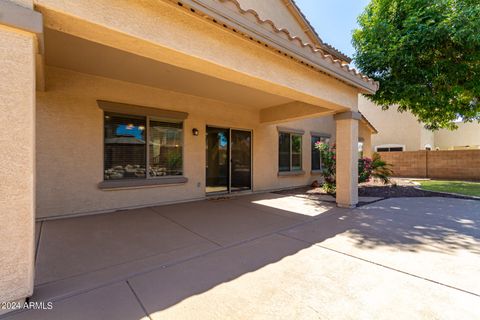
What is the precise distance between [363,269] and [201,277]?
6.58 ft

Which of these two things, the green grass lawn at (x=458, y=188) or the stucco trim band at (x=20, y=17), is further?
the green grass lawn at (x=458, y=188)

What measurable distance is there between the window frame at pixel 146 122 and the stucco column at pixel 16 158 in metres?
3.69

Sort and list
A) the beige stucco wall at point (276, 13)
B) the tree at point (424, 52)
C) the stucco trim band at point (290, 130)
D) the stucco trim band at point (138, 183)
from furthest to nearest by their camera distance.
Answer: the stucco trim band at point (290, 130)
the beige stucco wall at point (276, 13)
the tree at point (424, 52)
the stucco trim band at point (138, 183)

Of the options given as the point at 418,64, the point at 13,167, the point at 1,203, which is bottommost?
the point at 1,203

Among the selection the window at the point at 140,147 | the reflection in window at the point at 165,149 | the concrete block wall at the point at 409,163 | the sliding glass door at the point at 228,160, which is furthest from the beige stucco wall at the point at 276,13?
the concrete block wall at the point at 409,163

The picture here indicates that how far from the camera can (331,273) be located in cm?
272

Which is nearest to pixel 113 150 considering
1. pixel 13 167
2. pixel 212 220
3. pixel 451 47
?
pixel 212 220

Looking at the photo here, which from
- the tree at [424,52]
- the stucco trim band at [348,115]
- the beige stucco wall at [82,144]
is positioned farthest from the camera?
the tree at [424,52]

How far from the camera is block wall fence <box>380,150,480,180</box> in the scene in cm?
1264

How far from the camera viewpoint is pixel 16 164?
6.36 ft

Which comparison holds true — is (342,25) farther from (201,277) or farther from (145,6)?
(201,277)

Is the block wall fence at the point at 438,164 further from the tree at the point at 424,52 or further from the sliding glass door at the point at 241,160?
the sliding glass door at the point at 241,160

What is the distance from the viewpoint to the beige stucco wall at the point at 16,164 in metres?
1.88

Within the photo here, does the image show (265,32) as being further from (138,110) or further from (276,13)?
(276,13)
